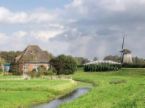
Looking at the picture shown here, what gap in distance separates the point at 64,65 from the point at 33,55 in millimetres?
14821

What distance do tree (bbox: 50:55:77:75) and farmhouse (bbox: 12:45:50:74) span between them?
528 cm

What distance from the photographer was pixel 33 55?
13838cm

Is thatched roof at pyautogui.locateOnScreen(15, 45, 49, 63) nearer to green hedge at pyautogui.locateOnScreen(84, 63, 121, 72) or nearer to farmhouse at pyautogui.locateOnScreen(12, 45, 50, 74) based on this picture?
farmhouse at pyautogui.locateOnScreen(12, 45, 50, 74)

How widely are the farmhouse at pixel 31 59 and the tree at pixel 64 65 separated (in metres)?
5.28

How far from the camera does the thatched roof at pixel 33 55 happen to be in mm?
136875

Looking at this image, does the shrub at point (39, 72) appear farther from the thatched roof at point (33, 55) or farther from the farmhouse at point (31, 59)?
the thatched roof at point (33, 55)

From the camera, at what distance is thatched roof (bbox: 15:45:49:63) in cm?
13688

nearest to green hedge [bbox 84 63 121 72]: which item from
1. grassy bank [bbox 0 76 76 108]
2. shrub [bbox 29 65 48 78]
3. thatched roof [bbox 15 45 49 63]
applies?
thatched roof [bbox 15 45 49 63]

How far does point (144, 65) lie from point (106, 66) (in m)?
13.0

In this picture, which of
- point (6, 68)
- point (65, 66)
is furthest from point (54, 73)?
point (6, 68)

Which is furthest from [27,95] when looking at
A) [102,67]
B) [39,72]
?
[102,67]

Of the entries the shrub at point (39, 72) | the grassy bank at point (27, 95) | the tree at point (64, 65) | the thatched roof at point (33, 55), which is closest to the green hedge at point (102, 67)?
the thatched roof at point (33, 55)

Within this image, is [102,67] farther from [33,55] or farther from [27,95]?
[27,95]

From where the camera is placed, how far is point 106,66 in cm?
14438
